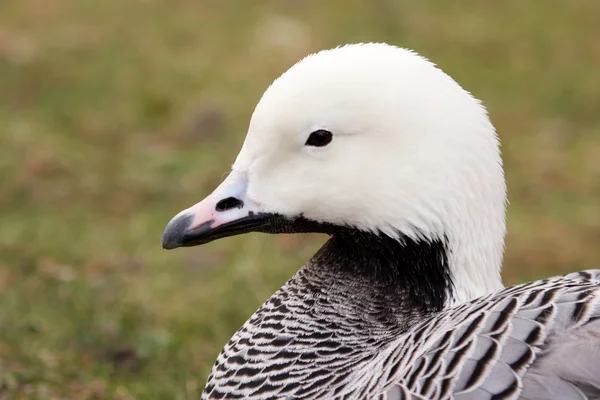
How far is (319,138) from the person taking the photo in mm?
2576

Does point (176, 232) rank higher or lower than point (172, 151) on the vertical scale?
lower

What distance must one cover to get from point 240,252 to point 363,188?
2.86 m

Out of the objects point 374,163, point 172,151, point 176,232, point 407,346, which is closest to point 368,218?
point 374,163

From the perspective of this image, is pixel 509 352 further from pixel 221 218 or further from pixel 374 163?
pixel 221 218

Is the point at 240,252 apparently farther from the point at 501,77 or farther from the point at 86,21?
the point at 86,21

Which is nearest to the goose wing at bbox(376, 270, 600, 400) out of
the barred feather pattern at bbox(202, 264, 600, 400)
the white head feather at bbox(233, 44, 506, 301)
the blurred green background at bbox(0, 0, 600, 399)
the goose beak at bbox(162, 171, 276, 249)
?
the barred feather pattern at bbox(202, 264, 600, 400)

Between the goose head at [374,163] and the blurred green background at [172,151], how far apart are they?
1203 millimetres

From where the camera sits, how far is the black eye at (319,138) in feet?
8.41

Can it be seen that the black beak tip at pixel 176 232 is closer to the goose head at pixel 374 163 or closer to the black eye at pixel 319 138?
the goose head at pixel 374 163

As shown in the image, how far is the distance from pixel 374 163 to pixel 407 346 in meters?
0.49

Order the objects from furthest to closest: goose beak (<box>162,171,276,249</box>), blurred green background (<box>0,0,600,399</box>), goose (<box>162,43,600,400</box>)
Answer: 1. blurred green background (<box>0,0,600,399</box>)
2. goose beak (<box>162,171,276,249</box>)
3. goose (<box>162,43,600,400</box>)

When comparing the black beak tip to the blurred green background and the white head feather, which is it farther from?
the blurred green background

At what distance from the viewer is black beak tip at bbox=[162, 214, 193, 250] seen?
262 centimetres

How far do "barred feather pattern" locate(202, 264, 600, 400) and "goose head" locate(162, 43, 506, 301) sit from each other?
0.20 meters
